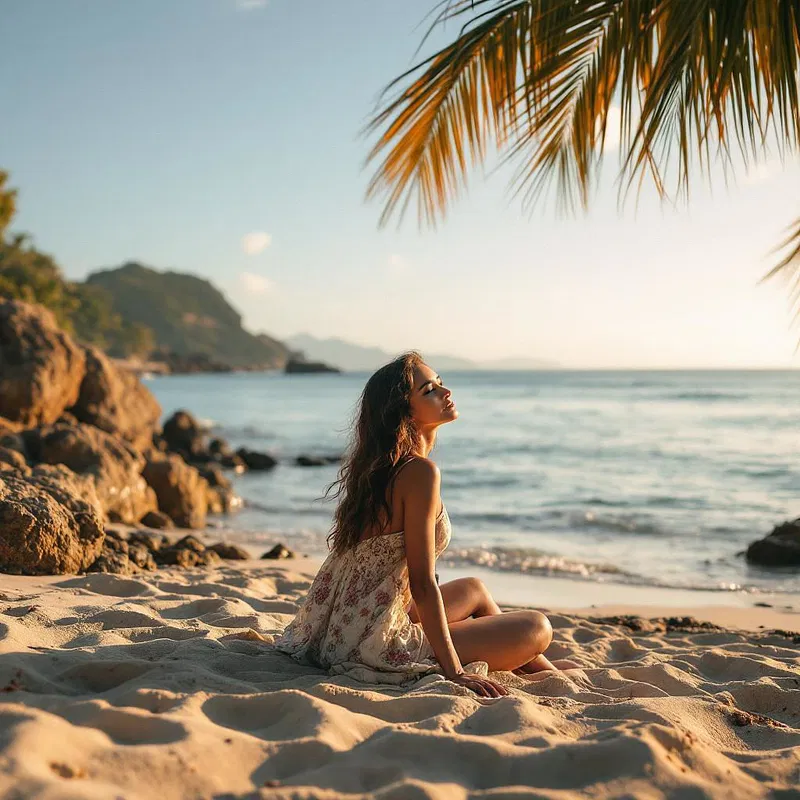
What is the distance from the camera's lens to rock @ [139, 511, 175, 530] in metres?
9.42

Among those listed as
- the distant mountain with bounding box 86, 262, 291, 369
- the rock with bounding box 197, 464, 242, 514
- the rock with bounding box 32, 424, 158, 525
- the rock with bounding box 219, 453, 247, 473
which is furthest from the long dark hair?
the distant mountain with bounding box 86, 262, 291, 369

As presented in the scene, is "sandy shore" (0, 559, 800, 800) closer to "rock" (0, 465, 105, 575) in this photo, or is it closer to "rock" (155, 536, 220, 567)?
"rock" (0, 465, 105, 575)

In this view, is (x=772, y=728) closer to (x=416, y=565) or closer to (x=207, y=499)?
(x=416, y=565)

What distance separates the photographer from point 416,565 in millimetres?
3375

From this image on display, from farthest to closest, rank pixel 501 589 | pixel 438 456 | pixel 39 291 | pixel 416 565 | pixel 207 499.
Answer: pixel 39 291 → pixel 438 456 → pixel 207 499 → pixel 501 589 → pixel 416 565

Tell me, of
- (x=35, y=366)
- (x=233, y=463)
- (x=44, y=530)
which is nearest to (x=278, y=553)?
(x=44, y=530)

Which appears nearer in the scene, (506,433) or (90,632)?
(90,632)

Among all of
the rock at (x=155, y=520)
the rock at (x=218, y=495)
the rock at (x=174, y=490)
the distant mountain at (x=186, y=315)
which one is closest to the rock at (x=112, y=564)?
the rock at (x=155, y=520)

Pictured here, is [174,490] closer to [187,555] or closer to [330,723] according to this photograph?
[187,555]

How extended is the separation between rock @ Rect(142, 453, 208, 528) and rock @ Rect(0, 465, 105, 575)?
4.56 metres

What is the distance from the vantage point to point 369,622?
3.51 metres

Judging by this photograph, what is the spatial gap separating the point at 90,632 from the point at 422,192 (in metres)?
3.77

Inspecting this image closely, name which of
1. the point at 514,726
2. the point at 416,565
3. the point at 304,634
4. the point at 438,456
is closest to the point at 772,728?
the point at 514,726

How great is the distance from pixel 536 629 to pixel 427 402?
121cm
